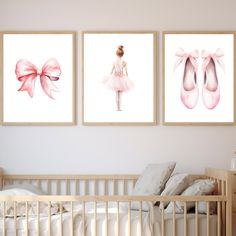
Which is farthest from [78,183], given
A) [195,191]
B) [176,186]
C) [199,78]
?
[199,78]

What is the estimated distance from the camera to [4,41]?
4777 millimetres

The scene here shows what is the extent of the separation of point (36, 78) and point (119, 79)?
2.00ft

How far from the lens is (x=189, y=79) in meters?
4.80

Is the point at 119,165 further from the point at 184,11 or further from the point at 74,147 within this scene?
the point at 184,11

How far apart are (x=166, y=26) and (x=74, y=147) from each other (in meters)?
1.12

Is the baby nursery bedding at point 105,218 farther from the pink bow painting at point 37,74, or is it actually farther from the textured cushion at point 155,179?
the pink bow painting at point 37,74

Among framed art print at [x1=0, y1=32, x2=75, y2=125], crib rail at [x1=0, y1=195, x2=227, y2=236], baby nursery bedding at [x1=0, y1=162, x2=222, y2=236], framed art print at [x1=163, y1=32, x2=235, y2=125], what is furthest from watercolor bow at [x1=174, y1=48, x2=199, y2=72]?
crib rail at [x1=0, y1=195, x2=227, y2=236]

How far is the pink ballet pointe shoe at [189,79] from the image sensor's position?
4.79 meters

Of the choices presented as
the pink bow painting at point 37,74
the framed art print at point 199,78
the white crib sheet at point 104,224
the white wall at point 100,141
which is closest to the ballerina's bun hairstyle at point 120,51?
the white wall at point 100,141

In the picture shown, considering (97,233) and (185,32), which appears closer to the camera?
(97,233)

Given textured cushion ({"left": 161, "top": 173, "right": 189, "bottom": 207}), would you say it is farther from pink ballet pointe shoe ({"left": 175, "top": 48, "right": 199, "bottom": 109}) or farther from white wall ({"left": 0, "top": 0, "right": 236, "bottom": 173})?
pink ballet pointe shoe ({"left": 175, "top": 48, "right": 199, "bottom": 109})

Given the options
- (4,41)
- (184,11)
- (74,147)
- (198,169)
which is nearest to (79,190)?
(74,147)

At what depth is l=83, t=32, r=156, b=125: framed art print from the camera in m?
4.78

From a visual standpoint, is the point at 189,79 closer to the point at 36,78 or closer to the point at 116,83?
the point at 116,83
